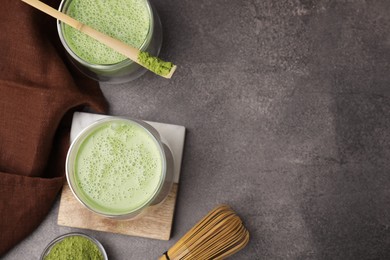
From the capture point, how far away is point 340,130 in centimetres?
115

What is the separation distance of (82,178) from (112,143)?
0.29 feet

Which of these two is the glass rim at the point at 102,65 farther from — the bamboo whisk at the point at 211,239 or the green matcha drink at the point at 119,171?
the bamboo whisk at the point at 211,239

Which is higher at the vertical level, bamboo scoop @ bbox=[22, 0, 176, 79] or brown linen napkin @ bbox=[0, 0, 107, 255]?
bamboo scoop @ bbox=[22, 0, 176, 79]

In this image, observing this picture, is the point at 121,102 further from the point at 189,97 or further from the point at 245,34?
the point at 245,34

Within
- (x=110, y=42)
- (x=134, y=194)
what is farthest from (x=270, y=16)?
(x=134, y=194)

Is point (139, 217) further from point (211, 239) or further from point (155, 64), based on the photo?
point (155, 64)

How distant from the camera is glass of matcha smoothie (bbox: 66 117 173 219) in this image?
105 cm

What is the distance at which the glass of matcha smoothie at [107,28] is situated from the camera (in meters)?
1.08

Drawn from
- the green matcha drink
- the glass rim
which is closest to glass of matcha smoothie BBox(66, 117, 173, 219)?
the green matcha drink

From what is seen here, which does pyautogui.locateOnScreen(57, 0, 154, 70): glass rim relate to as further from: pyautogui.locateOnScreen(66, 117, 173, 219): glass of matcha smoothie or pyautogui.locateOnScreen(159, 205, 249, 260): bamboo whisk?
pyautogui.locateOnScreen(159, 205, 249, 260): bamboo whisk

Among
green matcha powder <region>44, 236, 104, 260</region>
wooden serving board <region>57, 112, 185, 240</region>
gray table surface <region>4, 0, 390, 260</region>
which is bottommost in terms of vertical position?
green matcha powder <region>44, 236, 104, 260</region>

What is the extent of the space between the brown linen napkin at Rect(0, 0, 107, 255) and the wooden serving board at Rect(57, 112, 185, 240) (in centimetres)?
4

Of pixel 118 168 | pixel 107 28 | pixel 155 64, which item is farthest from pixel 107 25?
pixel 118 168

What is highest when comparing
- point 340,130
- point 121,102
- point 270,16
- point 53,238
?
point 270,16
